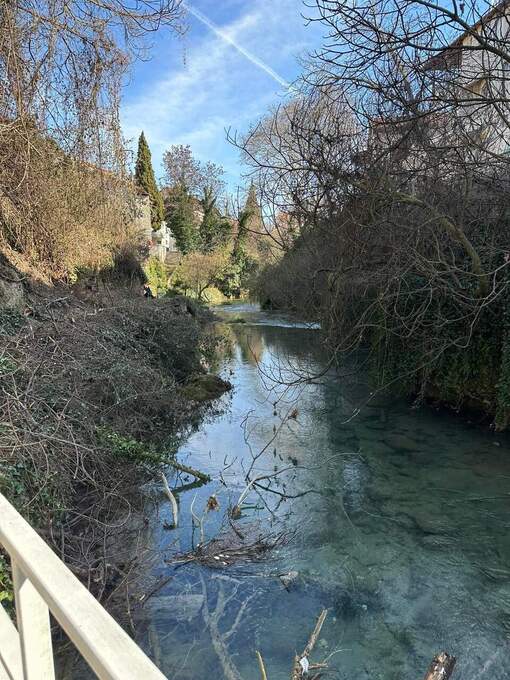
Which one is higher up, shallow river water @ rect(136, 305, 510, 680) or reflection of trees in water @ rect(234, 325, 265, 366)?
reflection of trees in water @ rect(234, 325, 265, 366)

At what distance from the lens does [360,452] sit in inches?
340

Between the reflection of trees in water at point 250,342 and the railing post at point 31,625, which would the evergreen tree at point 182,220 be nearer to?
the reflection of trees in water at point 250,342

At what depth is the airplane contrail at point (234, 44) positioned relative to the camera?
5.37 m

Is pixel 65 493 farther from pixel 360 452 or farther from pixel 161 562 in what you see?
pixel 360 452

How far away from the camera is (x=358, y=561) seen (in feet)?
17.4

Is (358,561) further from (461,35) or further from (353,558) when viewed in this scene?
(461,35)

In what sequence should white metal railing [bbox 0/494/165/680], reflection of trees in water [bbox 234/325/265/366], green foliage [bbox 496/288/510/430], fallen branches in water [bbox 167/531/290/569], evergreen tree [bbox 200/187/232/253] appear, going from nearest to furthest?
white metal railing [bbox 0/494/165/680], fallen branches in water [bbox 167/531/290/569], green foliage [bbox 496/288/510/430], reflection of trees in water [bbox 234/325/265/366], evergreen tree [bbox 200/187/232/253]

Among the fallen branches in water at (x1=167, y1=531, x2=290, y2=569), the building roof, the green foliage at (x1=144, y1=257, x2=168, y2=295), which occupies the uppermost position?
the building roof

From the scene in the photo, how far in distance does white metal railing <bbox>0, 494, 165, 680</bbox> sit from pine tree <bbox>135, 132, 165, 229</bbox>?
37.9 metres

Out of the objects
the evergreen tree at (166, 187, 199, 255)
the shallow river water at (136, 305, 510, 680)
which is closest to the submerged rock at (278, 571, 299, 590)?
the shallow river water at (136, 305, 510, 680)

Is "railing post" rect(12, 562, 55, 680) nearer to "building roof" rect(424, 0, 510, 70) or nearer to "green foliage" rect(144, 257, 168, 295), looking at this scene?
"building roof" rect(424, 0, 510, 70)

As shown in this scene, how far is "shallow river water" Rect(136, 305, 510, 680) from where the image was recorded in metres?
4.02

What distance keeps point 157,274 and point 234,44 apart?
93.8 feet

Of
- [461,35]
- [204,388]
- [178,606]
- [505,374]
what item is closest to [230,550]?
[178,606]
